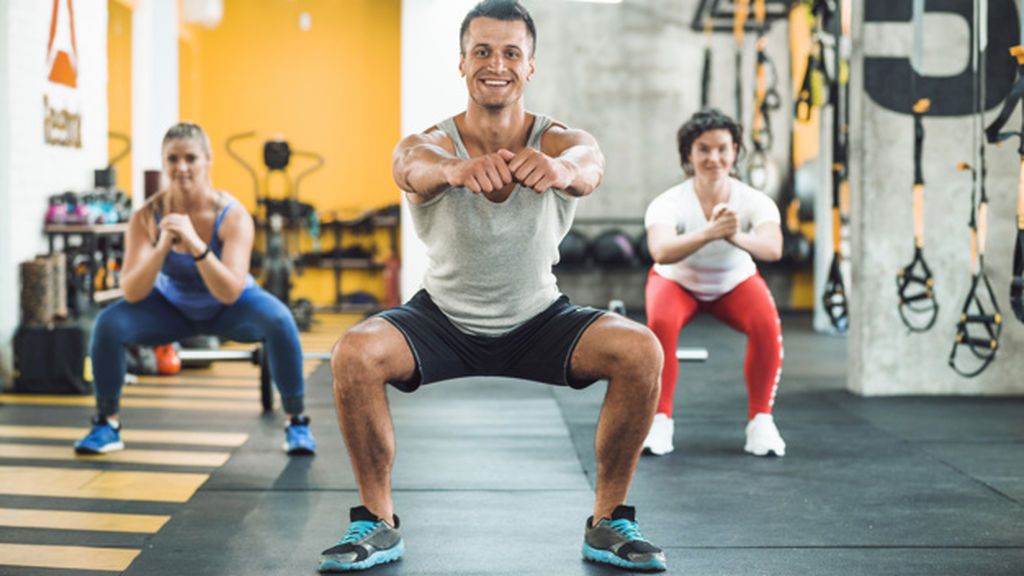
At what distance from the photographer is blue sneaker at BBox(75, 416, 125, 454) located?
10.9 ft

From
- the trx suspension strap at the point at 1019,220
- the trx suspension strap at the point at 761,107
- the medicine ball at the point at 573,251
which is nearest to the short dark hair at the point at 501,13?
the trx suspension strap at the point at 1019,220

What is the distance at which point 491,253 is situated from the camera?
221 cm

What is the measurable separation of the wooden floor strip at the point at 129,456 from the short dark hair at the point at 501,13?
1.57 m

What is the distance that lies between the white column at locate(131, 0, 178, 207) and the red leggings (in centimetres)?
431

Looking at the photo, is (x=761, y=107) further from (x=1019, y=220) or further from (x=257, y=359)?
(x=257, y=359)

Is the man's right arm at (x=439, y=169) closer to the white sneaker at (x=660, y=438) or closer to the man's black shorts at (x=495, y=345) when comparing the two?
the man's black shorts at (x=495, y=345)

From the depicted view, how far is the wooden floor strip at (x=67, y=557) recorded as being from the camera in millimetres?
2189

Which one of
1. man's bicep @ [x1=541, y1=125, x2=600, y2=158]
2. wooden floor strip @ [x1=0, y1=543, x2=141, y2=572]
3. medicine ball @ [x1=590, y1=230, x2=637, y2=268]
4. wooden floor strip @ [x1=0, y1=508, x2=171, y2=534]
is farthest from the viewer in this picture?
medicine ball @ [x1=590, y1=230, x2=637, y2=268]

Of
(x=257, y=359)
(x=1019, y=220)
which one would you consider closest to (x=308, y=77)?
(x=257, y=359)

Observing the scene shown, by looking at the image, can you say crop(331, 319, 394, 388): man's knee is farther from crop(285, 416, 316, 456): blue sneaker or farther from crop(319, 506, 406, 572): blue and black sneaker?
crop(285, 416, 316, 456): blue sneaker

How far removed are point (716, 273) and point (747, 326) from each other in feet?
0.61

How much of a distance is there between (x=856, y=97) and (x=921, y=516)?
2.42m

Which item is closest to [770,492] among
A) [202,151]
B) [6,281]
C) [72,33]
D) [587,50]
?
[202,151]

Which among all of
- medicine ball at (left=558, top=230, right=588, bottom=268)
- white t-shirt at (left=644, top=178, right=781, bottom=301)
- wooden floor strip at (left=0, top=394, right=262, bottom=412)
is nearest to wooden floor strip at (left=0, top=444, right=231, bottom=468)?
wooden floor strip at (left=0, top=394, right=262, bottom=412)
